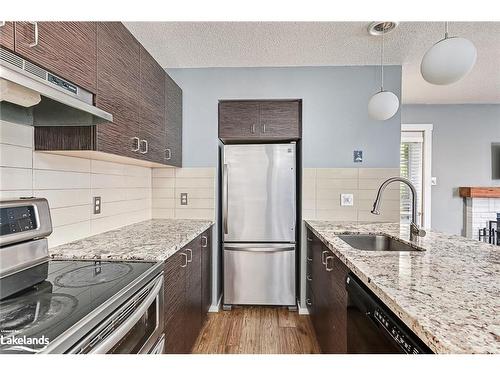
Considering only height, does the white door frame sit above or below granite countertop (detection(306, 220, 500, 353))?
above

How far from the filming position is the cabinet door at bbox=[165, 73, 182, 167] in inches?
94.8

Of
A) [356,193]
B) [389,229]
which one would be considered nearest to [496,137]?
[356,193]

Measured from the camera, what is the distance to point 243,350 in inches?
84.2

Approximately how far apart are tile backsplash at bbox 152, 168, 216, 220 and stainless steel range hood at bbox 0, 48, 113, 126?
1.51m

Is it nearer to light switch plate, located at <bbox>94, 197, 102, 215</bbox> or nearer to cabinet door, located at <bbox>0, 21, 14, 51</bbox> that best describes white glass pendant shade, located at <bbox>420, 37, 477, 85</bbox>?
cabinet door, located at <bbox>0, 21, 14, 51</bbox>

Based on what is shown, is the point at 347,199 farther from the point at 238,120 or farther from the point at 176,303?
the point at 176,303

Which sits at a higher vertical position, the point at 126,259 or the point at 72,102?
the point at 72,102

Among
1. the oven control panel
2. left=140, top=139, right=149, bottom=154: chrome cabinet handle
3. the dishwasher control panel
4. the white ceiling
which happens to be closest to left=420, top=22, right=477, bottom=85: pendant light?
the white ceiling

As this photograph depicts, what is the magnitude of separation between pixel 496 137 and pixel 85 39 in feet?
17.6

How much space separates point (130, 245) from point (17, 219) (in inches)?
22.7

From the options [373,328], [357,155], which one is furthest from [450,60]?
[357,155]

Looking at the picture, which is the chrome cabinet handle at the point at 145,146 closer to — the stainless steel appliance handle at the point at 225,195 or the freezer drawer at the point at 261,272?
the stainless steel appliance handle at the point at 225,195

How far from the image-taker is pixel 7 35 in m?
0.89
